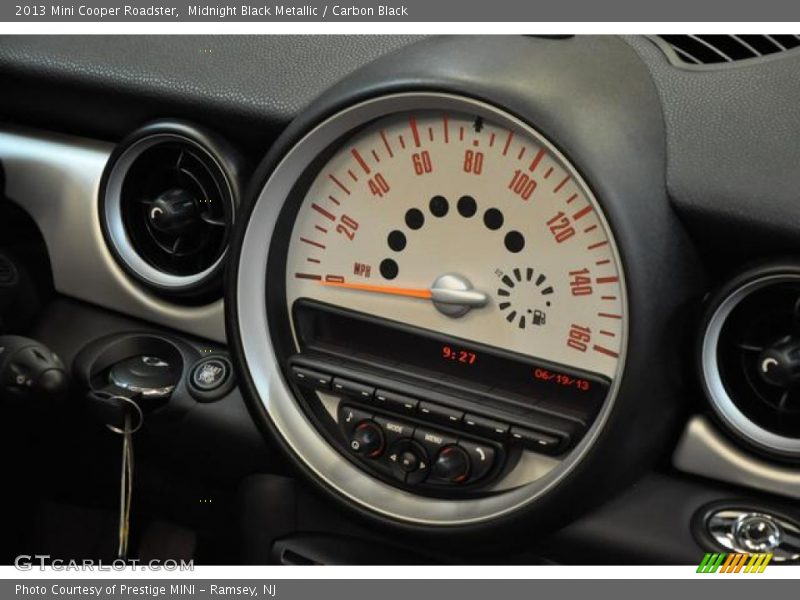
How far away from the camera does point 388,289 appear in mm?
1454

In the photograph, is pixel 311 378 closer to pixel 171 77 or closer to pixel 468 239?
pixel 468 239

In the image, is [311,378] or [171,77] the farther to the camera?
[171,77]

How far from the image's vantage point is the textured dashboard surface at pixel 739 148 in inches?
49.8

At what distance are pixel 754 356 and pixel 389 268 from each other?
1.39 ft

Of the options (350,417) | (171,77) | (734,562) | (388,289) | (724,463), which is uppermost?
(171,77)

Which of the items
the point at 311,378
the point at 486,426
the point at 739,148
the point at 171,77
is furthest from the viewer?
the point at 171,77

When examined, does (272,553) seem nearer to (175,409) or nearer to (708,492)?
(175,409)

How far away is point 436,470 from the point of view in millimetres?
1423

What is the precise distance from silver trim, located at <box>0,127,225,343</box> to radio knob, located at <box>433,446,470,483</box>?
40 centimetres

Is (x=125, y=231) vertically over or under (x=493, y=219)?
A: over

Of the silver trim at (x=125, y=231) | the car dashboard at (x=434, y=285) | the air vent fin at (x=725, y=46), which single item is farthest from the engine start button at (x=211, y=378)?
the air vent fin at (x=725, y=46)

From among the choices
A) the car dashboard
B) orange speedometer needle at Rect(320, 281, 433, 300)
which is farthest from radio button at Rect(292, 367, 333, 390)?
orange speedometer needle at Rect(320, 281, 433, 300)

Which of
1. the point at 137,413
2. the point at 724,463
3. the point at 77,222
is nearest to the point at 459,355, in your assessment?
the point at 724,463

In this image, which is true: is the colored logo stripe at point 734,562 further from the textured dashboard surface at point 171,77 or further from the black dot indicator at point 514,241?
the textured dashboard surface at point 171,77
